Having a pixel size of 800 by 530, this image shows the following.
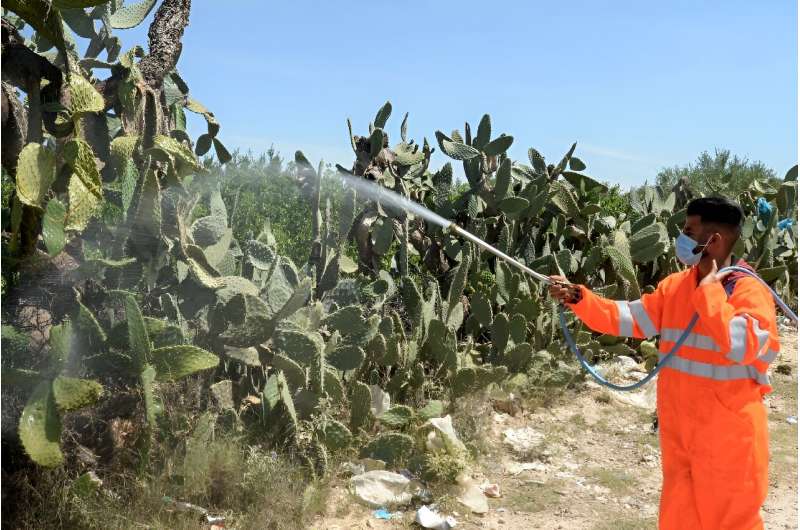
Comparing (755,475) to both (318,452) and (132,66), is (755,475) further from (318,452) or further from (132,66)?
(132,66)

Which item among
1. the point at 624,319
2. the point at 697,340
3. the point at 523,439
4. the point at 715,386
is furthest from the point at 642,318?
the point at 523,439

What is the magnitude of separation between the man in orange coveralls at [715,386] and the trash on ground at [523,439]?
205 centimetres

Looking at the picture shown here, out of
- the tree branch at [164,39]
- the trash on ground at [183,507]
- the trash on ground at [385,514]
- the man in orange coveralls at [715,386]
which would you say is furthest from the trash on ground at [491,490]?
the tree branch at [164,39]

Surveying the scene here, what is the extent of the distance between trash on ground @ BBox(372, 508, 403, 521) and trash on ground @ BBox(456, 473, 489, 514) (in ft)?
1.21

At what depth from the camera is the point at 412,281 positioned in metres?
6.00

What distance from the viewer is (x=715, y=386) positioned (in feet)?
10.4

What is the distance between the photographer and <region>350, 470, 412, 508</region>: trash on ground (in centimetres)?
436

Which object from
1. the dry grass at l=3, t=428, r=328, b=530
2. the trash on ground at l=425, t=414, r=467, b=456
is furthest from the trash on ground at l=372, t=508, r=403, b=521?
the trash on ground at l=425, t=414, r=467, b=456

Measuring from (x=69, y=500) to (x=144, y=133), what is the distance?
178 centimetres

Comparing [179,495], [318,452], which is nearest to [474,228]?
[318,452]

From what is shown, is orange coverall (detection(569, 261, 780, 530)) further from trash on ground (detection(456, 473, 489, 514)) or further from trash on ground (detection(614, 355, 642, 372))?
trash on ground (detection(614, 355, 642, 372))

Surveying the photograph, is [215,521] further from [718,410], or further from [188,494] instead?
[718,410]

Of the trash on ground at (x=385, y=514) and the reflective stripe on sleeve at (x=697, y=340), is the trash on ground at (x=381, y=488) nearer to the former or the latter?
the trash on ground at (x=385, y=514)

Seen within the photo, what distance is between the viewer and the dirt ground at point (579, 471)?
14.5 ft
